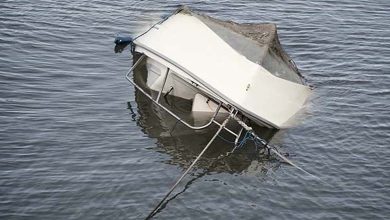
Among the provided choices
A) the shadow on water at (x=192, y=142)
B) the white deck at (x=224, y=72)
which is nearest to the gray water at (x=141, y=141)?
the shadow on water at (x=192, y=142)

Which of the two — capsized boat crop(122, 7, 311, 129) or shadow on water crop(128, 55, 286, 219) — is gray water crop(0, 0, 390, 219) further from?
capsized boat crop(122, 7, 311, 129)

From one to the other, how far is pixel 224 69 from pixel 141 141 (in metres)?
4.10

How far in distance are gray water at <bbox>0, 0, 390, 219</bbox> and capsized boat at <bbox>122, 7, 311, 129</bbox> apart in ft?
3.90

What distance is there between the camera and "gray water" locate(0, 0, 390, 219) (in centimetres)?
1827

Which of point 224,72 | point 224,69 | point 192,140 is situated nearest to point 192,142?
point 192,140

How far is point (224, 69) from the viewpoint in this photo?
74.0 feet

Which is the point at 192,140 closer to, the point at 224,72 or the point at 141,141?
the point at 141,141

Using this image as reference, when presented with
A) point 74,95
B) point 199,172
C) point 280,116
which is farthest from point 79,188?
point 280,116

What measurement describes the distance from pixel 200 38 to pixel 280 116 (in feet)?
14.6

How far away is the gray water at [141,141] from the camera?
18.3 m

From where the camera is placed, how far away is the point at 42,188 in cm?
1828

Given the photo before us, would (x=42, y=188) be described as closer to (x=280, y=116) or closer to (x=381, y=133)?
(x=280, y=116)

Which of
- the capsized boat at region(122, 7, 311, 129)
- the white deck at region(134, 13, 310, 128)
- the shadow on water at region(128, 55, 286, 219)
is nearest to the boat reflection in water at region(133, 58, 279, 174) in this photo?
the shadow on water at region(128, 55, 286, 219)

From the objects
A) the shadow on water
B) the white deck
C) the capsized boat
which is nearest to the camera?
the shadow on water
